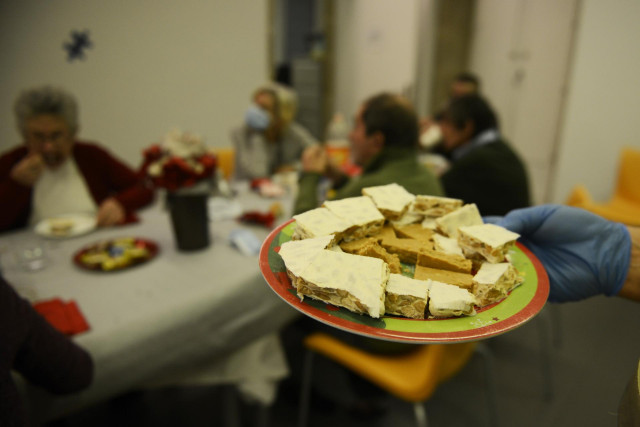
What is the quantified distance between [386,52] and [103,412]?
17.2ft

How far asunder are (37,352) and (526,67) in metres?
5.30

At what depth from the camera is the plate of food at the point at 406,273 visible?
0.58 m

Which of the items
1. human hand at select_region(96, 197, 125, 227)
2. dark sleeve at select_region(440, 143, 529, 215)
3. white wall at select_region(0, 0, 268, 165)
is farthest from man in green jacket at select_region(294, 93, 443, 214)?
white wall at select_region(0, 0, 268, 165)

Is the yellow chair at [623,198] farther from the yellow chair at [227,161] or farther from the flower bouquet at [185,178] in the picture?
the yellow chair at [227,161]

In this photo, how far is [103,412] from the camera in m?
2.07

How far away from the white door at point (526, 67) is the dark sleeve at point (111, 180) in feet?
12.2

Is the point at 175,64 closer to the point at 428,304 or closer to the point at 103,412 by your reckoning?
the point at 103,412

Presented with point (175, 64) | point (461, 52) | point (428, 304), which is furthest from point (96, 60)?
point (461, 52)

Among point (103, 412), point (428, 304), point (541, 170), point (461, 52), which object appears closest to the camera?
point (428, 304)

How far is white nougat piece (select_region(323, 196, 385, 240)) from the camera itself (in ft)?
2.42

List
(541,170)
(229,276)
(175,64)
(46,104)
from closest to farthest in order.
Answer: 1. (229,276)
2. (46,104)
3. (175,64)
4. (541,170)

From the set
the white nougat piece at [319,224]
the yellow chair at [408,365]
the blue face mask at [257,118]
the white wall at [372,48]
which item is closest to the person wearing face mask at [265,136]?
the blue face mask at [257,118]

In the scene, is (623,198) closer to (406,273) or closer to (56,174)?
(406,273)

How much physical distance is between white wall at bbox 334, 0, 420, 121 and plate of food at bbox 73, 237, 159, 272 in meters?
4.24
